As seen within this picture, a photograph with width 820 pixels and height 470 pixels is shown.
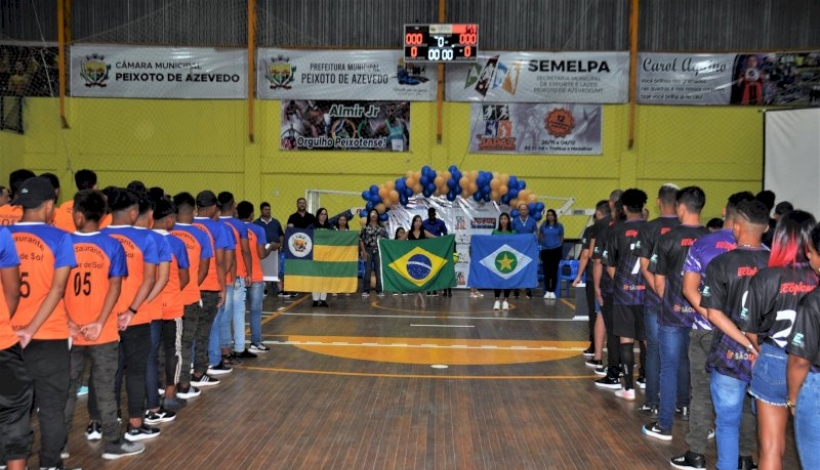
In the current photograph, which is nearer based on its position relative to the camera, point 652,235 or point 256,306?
point 652,235

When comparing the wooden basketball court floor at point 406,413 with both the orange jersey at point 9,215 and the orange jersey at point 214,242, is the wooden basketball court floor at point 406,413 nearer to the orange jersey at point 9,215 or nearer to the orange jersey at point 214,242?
the orange jersey at point 214,242

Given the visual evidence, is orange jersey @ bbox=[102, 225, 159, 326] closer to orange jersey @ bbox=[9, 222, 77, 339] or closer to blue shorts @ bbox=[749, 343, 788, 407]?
orange jersey @ bbox=[9, 222, 77, 339]

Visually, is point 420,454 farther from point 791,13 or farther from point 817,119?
point 791,13

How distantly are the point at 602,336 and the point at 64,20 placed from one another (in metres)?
17.2

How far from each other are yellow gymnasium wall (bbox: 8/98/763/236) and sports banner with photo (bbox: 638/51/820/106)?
55 cm

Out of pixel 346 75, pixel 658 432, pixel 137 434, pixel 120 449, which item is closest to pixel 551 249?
pixel 346 75

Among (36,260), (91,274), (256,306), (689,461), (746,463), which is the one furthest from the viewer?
(256,306)

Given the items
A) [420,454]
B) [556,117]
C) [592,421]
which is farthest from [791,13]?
[420,454]

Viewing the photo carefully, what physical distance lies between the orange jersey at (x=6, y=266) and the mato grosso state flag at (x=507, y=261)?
448 inches

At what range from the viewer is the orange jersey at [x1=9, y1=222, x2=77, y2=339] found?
13.0 ft

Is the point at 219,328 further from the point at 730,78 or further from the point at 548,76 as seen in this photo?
the point at 730,78

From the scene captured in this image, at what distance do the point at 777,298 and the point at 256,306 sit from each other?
6493 mm

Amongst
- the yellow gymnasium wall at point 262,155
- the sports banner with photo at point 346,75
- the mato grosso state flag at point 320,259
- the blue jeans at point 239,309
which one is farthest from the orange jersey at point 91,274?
the sports banner with photo at point 346,75

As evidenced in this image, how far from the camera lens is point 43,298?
4023 millimetres
